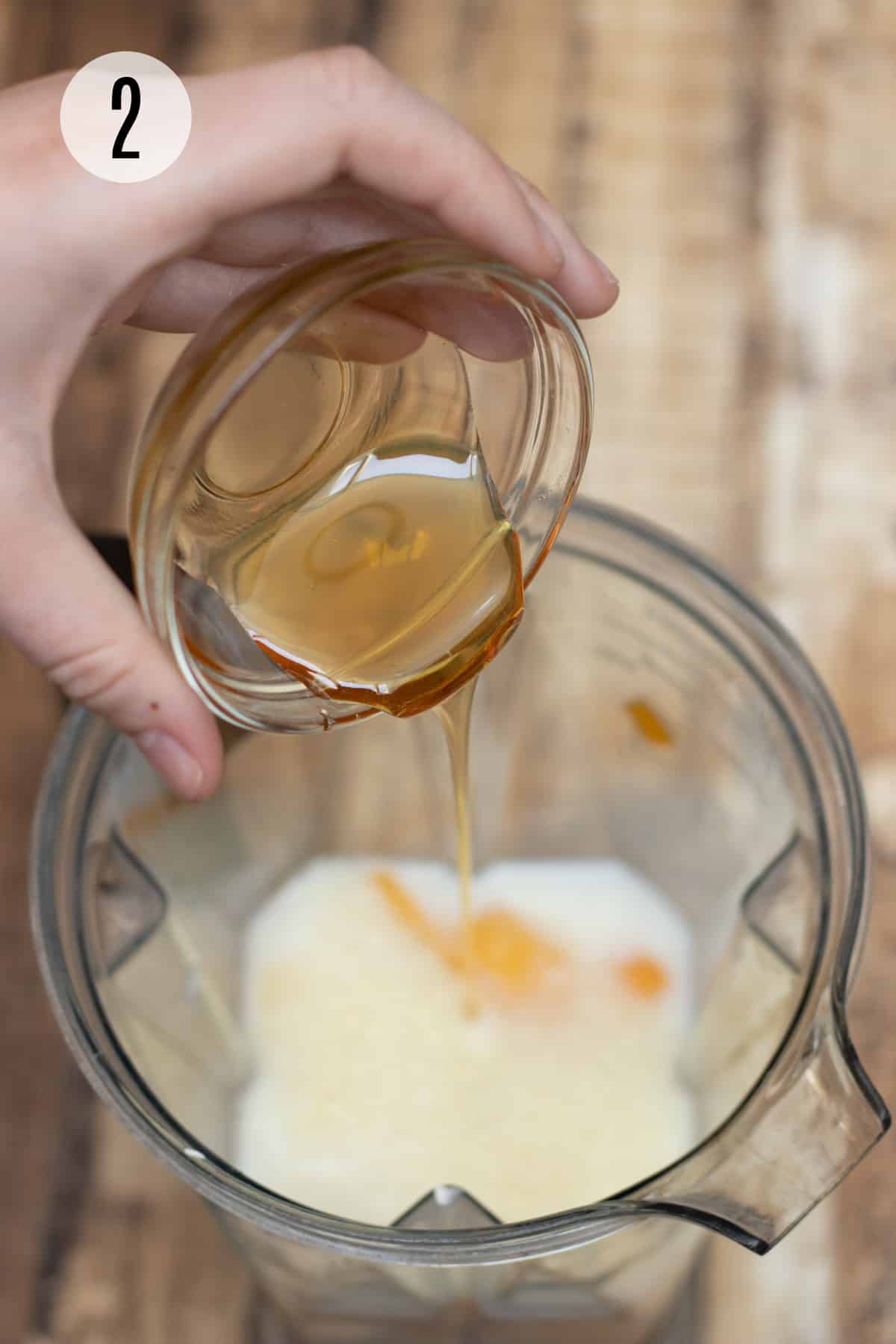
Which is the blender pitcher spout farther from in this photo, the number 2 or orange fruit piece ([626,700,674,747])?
the number 2

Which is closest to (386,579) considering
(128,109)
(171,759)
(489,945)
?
(171,759)

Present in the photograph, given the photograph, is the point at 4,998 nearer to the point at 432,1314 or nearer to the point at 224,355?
the point at 432,1314

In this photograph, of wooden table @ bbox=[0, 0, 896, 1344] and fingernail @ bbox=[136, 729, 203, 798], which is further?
wooden table @ bbox=[0, 0, 896, 1344]

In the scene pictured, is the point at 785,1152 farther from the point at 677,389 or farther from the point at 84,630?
the point at 677,389

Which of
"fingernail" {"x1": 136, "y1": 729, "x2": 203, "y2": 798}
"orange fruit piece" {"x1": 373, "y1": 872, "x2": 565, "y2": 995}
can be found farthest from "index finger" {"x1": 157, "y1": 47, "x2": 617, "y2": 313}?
"orange fruit piece" {"x1": 373, "y1": 872, "x2": 565, "y2": 995}

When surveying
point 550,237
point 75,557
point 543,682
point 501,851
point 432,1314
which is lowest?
point 432,1314

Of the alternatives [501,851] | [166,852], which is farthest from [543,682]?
[166,852]
